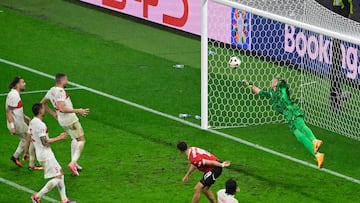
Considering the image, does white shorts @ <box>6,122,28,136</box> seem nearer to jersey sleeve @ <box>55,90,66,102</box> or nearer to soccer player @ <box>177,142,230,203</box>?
jersey sleeve @ <box>55,90,66,102</box>

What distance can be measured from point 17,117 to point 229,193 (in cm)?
475

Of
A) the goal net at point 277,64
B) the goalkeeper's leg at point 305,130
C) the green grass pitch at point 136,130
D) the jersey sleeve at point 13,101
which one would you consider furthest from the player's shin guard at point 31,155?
the goalkeeper's leg at point 305,130

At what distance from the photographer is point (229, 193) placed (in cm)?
1638

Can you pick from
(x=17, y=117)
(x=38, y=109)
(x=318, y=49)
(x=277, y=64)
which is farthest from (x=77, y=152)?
(x=318, y=49)

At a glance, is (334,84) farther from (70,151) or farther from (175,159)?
(70,151)

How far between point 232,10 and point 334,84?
351 centimetres

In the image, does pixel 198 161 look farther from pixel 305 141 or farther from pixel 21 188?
pixel 21 188

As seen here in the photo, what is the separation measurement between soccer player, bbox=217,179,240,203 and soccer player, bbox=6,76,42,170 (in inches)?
162

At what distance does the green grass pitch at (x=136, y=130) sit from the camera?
18844 mm

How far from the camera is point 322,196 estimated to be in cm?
1852

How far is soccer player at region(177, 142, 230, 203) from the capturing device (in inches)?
677

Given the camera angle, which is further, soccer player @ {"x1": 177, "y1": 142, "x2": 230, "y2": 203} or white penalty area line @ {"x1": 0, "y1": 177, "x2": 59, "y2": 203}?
white penalty area line @ {"x1": 0, "y1": 177, "x2": 59, "y2": 203}

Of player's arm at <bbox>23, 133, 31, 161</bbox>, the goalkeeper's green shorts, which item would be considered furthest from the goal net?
player's arm at <bbox>23, 133, 31, 161</bbox>

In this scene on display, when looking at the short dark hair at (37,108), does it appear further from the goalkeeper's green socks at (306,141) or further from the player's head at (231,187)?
the goalkeeper's green socks at (306,141)
